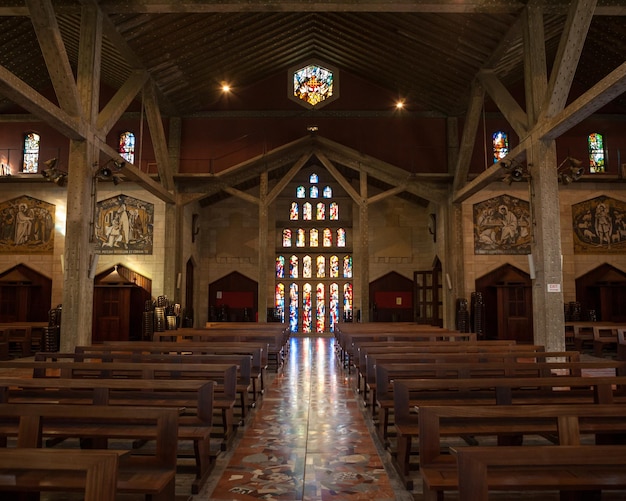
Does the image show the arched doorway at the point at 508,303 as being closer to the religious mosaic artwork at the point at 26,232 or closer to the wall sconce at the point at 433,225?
the wall sconce at the point at 433,225

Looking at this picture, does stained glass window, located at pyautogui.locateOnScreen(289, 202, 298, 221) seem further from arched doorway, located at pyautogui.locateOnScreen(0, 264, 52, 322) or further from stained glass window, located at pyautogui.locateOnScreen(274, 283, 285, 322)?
arched doorway, located at pyautogui.locateOnScreen(0, 264, 52, 322)

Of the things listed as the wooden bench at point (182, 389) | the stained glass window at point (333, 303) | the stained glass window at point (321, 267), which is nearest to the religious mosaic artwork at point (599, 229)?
the stained glass window at point (333, 303)

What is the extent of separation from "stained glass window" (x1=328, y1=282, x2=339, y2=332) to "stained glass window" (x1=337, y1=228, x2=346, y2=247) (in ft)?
5.48

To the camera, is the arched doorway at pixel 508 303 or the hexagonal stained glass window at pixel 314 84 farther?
the hexagonal stained glass window at pixel 314 84

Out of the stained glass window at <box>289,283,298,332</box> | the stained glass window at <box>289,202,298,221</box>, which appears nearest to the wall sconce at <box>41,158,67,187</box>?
the stained glass window at <box>289,202,298,221</box>

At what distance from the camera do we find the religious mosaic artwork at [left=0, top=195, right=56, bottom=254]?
1683cm

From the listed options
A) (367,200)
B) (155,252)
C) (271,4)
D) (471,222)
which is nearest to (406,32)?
(271,4)

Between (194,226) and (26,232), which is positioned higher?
(194,226)

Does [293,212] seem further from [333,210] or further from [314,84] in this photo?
[314,84]

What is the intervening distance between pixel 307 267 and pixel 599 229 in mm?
10761

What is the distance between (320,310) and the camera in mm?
20828

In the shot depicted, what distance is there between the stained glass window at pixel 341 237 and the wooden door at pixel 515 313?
22.6 ft

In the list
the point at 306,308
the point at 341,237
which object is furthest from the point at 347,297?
the point at 341,237

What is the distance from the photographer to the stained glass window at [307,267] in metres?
21.0
